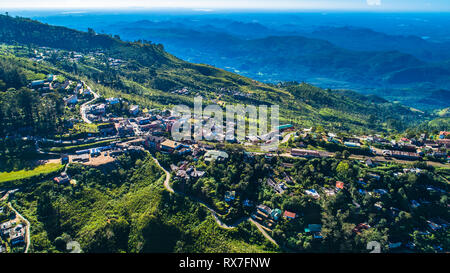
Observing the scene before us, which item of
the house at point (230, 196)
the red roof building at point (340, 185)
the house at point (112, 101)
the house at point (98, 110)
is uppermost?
the house at point (112, 101)

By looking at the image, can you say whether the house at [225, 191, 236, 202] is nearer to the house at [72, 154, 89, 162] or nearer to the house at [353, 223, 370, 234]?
the house at [353, 223, 370, 234]

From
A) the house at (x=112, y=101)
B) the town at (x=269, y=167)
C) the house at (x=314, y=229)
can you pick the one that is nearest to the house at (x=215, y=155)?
the town at (x=269, y=167)

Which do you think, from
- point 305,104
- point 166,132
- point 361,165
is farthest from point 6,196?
point 305,104

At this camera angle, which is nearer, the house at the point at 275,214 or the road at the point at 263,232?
the road at the point at 263,232

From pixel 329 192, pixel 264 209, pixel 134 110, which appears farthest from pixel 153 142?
pixel 329 192

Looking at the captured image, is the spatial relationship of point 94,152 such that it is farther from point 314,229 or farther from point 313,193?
point 314,229

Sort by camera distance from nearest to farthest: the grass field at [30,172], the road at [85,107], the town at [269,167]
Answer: the town at [269,167], the grass field at [30,172], the road at [85,107]

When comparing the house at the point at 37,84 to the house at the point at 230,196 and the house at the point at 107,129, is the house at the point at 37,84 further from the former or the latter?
the house at the point at 230,196

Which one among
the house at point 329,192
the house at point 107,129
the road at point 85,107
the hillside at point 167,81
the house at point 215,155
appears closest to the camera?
the house at point 329,192

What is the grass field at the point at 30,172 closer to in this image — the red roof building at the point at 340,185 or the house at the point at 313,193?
the house at the point at 313,193

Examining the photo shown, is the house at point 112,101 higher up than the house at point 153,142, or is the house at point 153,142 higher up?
the house at point 112,101
